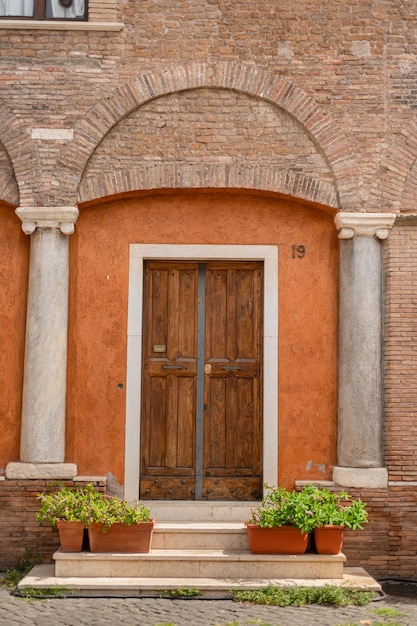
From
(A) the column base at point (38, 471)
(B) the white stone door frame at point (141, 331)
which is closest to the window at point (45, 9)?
(B) the white stone door frame at point (141, 331)

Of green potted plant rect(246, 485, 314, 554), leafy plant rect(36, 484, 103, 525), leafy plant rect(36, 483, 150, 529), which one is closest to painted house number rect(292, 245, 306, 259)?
green potted plant rect(246, 485, 314, 554)

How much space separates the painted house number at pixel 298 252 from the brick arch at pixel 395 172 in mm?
811

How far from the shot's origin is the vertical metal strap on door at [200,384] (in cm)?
818

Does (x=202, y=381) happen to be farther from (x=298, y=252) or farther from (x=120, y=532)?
(x=120, y=532)

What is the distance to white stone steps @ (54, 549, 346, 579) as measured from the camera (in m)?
7.04

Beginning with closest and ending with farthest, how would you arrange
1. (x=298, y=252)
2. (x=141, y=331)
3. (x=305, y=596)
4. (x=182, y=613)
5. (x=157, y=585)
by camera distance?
(x=182, y=613)
(x=305, y=596)
(x=157, y=585)
(x=141, y=331)
(x=298, y=252)

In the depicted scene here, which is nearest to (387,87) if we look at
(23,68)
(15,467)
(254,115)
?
(254,115)

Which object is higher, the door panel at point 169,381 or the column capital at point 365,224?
the column capital at point 365,224

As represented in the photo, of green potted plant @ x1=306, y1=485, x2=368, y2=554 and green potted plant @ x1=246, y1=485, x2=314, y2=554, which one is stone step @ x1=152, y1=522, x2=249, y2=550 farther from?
green potted plant @ x1=306, y1=485, x2=368, y2=554

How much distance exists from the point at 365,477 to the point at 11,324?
3.83 m

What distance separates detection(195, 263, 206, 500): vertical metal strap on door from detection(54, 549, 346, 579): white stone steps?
1.13m

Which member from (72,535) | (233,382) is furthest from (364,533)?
(72,535)

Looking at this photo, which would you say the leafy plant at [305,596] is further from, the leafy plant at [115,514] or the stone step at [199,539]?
the leafy plant at [115,514]

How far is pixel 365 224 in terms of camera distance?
8.02 meters
